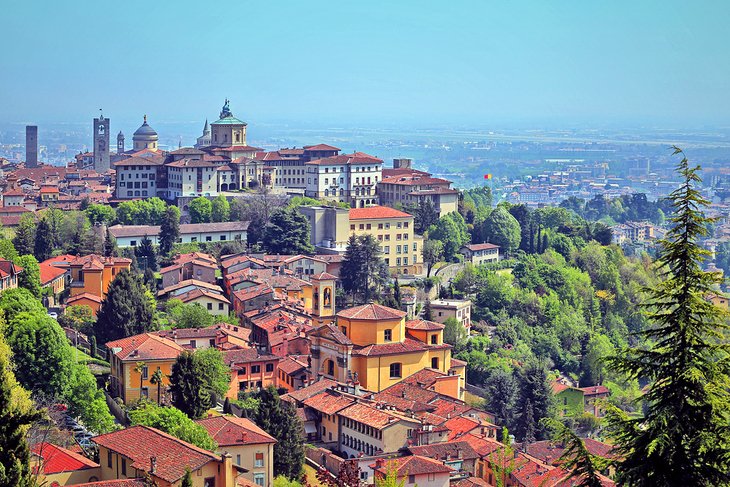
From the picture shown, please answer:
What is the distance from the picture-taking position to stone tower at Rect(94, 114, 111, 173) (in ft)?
243

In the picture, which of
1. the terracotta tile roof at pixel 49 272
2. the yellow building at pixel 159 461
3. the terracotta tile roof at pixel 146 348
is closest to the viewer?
the yellow building at pixel 159 461

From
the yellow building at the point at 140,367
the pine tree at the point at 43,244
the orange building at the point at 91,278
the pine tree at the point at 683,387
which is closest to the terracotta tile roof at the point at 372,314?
the yellow building at the point at 140,367

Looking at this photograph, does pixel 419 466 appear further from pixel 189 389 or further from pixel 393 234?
pixel 393 234

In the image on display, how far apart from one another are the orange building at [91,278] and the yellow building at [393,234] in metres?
11.4

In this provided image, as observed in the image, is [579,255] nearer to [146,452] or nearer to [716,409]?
[146,452]

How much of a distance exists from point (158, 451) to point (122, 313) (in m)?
10.8

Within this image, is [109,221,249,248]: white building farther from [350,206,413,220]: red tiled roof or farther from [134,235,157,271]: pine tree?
[350,206,413,220]: red tiled roof

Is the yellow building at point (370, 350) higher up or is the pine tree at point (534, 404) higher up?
the yellow building at point (370, 350)

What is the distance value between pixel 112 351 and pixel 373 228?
59.0 ft

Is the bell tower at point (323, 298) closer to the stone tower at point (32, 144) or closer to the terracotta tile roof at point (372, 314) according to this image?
the terracotta tile roof at point (372, 314)

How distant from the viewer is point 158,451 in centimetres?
1655

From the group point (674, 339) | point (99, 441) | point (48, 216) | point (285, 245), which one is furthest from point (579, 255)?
point (674, 339)

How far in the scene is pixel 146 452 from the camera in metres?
16.6

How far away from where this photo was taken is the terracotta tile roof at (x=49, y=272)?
30431 mm
